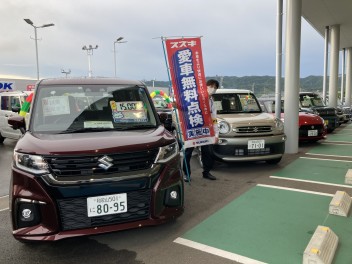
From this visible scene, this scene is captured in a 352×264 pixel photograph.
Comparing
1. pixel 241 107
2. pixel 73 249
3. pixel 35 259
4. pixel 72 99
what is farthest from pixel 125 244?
pixel 241 107

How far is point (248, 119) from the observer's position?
5.73m

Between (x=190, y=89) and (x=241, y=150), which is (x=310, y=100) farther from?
(x=190, y=89)

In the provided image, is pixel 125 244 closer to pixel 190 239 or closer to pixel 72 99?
pixel 190 239

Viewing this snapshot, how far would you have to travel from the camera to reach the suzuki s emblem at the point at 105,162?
104 inches

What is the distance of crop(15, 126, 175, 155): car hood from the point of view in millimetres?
2619

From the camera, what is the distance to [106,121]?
133 inches

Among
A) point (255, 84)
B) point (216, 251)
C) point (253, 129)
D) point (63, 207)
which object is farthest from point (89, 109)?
point (255, 84)

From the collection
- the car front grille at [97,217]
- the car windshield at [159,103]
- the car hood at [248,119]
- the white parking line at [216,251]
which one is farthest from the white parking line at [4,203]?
the car windshield at [159,103]

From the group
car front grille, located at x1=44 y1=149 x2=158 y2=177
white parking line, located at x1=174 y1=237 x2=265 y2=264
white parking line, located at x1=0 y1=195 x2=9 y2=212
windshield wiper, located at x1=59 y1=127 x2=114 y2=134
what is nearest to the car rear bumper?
white parking line, located at x1=174 y1=237 x2=265 y2=264

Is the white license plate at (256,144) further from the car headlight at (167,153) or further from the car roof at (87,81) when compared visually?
the car headlight at (167,153)

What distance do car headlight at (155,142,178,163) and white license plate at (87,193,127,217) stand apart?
1.55 feet

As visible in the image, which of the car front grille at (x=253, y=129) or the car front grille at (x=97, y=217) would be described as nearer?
the car front grille at (x=97, y=217)

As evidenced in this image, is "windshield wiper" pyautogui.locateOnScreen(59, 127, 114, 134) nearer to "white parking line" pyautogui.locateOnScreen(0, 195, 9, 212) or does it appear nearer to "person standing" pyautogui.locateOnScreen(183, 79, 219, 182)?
"white parking line" pyautogui.locateOnScreen(0, 195, 9, 212)

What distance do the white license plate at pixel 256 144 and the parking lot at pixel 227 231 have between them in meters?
0.61
